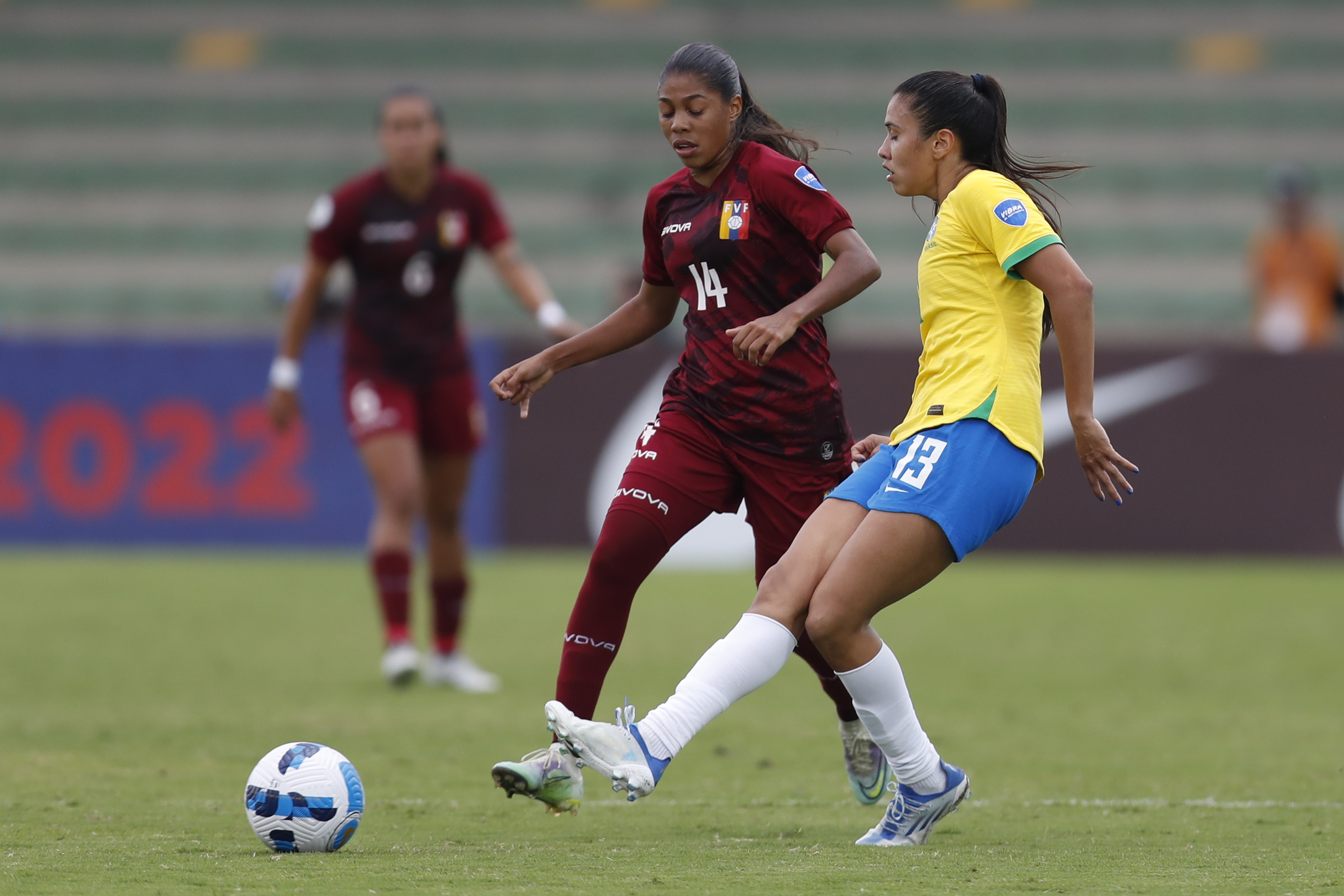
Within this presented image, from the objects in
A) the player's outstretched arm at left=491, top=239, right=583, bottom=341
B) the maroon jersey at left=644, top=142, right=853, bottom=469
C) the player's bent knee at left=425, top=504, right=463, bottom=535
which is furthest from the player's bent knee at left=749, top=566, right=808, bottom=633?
the player's bent knee at left=425, top=504, right=463, bottom=535

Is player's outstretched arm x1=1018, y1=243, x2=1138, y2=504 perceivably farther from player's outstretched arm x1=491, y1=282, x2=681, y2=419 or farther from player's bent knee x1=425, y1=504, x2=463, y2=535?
player's bent knee x1=425, y1=504, x2=463, y2=535

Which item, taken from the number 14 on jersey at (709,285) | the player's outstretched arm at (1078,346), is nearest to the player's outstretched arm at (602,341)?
the number 14 on jersey at (709,285)

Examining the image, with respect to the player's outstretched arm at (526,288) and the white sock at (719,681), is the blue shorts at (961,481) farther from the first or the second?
the player's outstretched arm at (526,288)

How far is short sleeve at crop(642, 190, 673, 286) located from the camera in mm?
4863

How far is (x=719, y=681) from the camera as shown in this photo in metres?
4.16

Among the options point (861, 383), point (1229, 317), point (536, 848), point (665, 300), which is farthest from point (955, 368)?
point (1229, 317)

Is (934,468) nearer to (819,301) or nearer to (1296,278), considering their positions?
(819,301)

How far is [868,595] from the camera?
13.6 feet

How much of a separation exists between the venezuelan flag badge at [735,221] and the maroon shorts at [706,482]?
522 mm

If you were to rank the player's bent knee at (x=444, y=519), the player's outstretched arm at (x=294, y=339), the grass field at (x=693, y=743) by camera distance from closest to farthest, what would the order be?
the grass field at (x=693, y=743), the player's outstretched arm at (x=294, y=339), the player's bent knee at (x=444, y=519)

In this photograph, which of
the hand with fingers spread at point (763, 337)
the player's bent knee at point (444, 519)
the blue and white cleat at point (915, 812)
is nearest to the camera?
the hand with fingers spread at point (763, 337)

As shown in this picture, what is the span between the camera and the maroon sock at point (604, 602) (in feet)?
15.1

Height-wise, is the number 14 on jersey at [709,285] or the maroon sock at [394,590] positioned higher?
the number 14 on jersey at [709,285]

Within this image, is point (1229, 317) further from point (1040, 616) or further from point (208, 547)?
point (208, 547)
